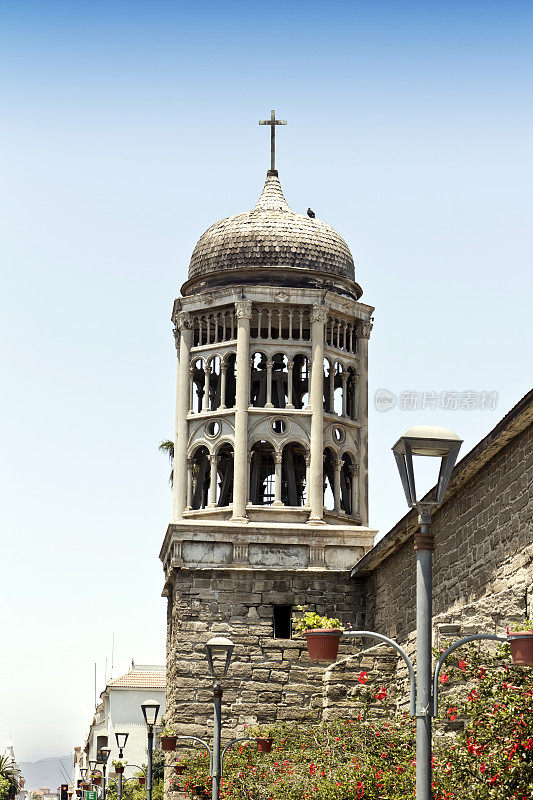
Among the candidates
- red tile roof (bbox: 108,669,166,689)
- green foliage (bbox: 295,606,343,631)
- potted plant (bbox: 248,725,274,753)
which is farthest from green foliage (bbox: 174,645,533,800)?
red tile roof (bbox: 108,669,166,689)

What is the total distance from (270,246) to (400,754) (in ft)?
55.8

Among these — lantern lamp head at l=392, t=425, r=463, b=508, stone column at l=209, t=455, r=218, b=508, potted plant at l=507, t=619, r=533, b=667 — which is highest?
stone column at l=209, t=455, r=218, b=508

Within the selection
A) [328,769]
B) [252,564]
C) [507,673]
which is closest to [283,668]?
[252,564]

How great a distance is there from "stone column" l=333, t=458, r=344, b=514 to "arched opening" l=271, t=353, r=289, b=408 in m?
1.90

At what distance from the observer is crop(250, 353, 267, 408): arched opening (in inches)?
1297

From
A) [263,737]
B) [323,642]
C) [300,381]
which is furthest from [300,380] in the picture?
[323,642]

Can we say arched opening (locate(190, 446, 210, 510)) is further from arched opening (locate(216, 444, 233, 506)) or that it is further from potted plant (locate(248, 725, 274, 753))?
potted plant (locate(248, 725, 274, 753))

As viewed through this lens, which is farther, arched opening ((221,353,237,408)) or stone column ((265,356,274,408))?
arched opening ((221,353,237,408))

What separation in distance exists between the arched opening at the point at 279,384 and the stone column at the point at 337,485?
1904 millimetres

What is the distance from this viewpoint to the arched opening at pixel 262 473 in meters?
32.8

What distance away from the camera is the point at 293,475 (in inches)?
1291

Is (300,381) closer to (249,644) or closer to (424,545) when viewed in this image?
(249,644)

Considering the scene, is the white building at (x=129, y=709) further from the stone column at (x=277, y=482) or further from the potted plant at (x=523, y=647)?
the potted plant at (x=523, y=647)

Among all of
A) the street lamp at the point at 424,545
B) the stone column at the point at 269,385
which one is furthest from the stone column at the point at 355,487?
the street lamp at the point at 424,545
